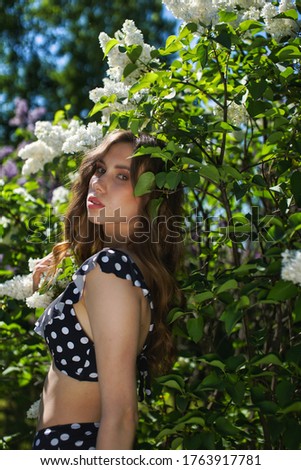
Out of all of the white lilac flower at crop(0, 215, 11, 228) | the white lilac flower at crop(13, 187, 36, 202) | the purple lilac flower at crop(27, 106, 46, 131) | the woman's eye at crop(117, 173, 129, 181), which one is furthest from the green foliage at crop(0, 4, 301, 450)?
the purple lilac flower at crop(27, 106, 46, 131)

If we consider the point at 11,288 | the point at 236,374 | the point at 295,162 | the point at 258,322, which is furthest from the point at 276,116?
the point at 258,322

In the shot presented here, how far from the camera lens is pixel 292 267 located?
1431 mm

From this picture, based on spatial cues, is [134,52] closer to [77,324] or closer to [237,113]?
[237,113]

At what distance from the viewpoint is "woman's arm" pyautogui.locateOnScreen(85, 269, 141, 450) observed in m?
1.62

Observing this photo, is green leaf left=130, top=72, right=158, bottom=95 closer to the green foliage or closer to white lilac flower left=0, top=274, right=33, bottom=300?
the green foliage

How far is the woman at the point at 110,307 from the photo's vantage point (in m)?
1.66

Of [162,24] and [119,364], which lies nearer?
[119,364]

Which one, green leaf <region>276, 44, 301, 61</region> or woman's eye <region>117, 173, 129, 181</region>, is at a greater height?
green leaf <region>276, 44, 301, 61</region>

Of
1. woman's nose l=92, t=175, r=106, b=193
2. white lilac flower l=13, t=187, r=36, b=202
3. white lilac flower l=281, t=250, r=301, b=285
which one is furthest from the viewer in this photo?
white lilac flower l=13, t=187, r=36, b=202

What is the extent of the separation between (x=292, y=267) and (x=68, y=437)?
762mm

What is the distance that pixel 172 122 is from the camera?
210 cm

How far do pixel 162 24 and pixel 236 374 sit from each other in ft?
51.0

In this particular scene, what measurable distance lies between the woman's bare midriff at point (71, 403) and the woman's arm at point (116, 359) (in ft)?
0.65
